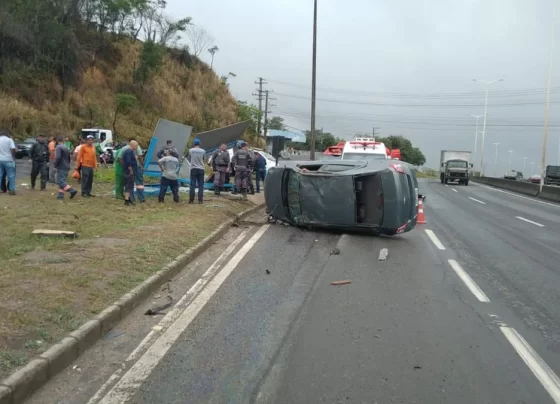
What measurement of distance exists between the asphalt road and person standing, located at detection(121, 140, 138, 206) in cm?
476

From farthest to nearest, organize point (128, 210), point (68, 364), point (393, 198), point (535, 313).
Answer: point (128, 210) → point (393, 198) → point (535, 313) → point (68, 364)

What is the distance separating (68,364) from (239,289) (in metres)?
2.95

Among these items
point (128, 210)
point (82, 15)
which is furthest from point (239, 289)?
point (82, 15)

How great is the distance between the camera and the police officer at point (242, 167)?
16.7 metres

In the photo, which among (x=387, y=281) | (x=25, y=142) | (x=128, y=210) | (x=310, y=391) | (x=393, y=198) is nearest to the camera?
(x=310, y=391)

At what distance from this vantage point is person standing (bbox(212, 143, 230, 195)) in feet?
58.2

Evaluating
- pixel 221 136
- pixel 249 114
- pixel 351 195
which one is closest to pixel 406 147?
pixel 249 114

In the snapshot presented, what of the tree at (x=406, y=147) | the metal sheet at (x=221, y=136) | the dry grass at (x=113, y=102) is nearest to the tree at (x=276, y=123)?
the tree at (x=406, y=147)

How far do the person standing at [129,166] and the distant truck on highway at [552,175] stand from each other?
156ft

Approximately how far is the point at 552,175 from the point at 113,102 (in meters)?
39.5

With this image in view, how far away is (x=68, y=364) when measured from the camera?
470 centimetres

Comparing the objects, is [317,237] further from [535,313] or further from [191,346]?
[191,346]

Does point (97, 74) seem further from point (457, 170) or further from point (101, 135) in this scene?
point (457, 170)

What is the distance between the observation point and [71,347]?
4773 mm
